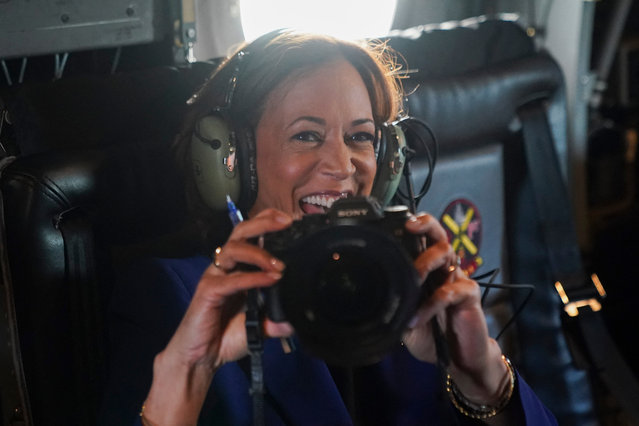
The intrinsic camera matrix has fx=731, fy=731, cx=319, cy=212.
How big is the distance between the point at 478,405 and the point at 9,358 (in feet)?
2.28

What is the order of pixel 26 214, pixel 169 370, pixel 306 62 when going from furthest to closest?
pixel 306 62 < pixel 26 214 < pixel 169 370

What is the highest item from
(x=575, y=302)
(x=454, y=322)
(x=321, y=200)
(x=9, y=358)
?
(x=321, y=200)

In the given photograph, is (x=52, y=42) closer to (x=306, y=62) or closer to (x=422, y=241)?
(x=306, y=62)

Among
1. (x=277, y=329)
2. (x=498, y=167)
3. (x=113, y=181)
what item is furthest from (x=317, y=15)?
(x=277, y=329)

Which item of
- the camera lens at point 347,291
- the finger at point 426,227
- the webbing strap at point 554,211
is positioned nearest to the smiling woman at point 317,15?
the webbing strap at point 554,211

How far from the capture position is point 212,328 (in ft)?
2.93

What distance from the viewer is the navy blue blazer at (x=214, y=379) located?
3.34 feet

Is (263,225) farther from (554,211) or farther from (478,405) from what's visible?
(554,211)

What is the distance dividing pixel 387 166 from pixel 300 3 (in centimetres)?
114

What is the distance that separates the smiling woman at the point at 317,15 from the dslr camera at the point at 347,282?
138 centimetres

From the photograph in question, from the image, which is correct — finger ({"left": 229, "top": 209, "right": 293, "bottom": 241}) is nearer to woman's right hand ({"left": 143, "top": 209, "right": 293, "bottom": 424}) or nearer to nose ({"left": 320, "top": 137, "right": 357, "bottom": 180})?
woman's right hand ({"left": 143, "top": 209, "right": 293, "bottom": 424})

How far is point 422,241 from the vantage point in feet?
2.82

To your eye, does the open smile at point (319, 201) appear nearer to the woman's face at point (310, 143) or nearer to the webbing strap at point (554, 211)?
the woman's face at point (310, 143)

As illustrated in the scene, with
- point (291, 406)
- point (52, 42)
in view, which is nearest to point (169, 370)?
point (291, 406)
